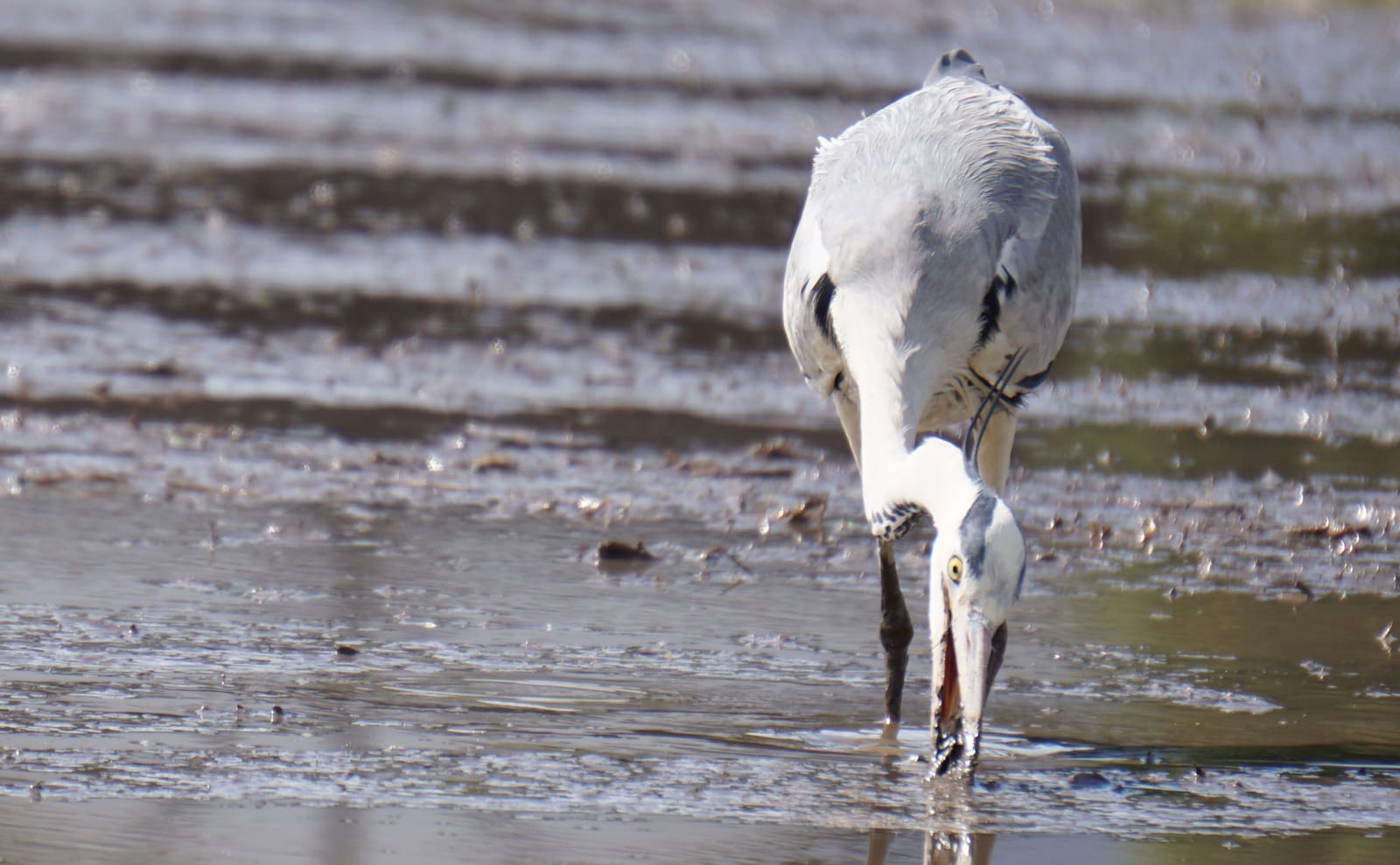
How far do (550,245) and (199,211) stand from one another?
2076 mm

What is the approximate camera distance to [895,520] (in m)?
5.39

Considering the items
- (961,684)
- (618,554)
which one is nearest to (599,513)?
(618,554)

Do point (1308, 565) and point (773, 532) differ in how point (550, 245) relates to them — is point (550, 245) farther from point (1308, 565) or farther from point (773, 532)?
point (1308, 565)

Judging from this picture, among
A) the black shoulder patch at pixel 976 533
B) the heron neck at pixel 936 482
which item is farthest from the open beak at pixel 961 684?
the heron neck at pixel 936 482

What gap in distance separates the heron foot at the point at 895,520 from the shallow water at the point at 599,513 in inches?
21.6

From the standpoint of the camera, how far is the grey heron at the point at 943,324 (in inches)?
194

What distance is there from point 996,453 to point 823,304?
2.58 ft

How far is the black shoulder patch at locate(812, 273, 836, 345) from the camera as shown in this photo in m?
6.11

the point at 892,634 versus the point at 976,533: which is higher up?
the point at 976,533

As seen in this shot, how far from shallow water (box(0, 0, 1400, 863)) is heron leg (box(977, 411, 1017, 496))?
468mm

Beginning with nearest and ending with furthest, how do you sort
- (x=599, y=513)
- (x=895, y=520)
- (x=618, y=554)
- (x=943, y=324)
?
(x=895, y=520)
(x=943, y=324)
(x=618, y=554)
(x=599, y=513)

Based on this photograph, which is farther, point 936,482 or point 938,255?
point 938,255

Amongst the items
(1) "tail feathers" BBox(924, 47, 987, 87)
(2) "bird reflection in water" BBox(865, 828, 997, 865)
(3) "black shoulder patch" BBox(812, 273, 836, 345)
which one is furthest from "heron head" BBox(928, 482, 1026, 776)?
(1) "tail feathers" BBox(924, 47, 987, 87)

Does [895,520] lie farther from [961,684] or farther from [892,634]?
[892,634]
